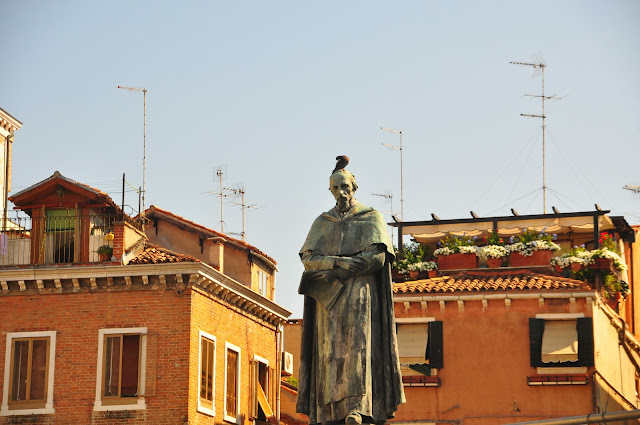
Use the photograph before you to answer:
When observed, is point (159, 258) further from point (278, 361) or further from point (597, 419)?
point (597, 419)

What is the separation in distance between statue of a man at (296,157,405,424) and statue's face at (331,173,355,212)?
10 mm

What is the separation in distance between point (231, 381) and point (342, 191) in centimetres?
2961

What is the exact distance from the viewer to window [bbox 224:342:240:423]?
139ft

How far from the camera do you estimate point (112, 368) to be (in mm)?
39094

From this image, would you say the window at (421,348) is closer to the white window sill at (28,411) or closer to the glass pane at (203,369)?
the glass pane at (203,369)

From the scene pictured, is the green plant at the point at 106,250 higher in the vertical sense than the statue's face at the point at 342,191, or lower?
higher

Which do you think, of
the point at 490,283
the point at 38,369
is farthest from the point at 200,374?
the point at 490,283

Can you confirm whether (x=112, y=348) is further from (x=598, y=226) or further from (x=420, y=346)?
(x=598, y=226)

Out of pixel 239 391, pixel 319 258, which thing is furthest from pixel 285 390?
pixel 319 258

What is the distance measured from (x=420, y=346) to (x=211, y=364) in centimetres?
632

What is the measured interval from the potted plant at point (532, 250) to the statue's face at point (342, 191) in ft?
95.6

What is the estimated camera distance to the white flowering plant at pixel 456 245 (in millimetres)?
43500

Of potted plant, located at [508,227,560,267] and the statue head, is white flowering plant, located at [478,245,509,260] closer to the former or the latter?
potted plant, located at [508,227,560,267]

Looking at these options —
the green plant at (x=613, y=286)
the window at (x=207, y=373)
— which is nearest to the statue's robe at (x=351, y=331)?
the window at (x=207, y=373)
